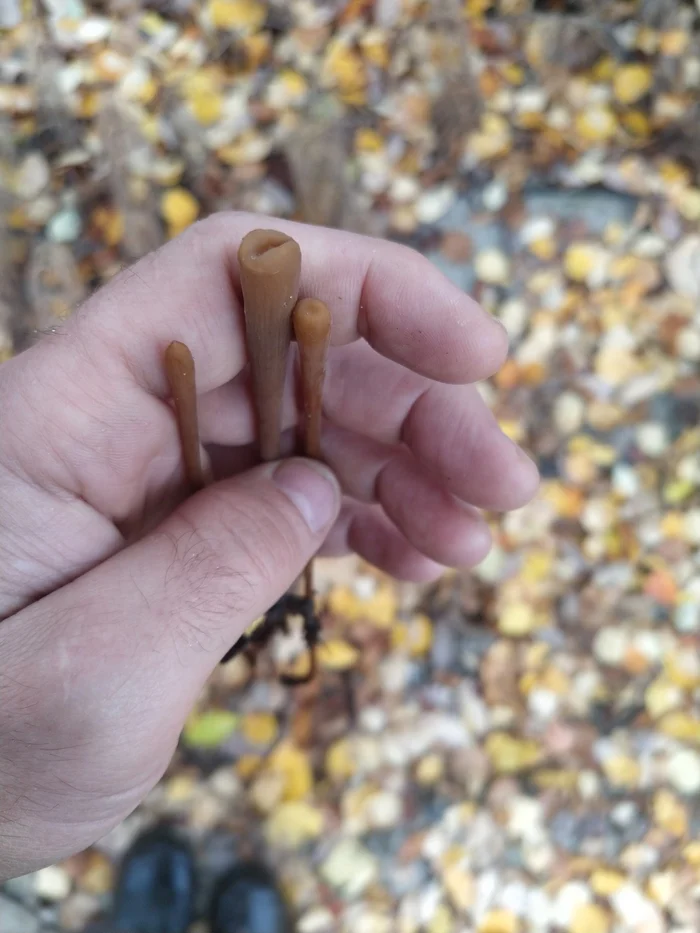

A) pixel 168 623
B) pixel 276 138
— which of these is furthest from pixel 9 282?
pixel 168 623

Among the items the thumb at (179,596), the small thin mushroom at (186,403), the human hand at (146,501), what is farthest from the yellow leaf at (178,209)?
the thumb at (179,596)

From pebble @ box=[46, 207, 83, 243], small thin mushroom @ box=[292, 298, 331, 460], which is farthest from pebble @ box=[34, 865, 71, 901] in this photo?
pebble @ box=[46, 207, 83, 243]

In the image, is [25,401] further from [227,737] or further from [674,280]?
[674,280]

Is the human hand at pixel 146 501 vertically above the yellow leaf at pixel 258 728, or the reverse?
the human hand at pixel 146 501

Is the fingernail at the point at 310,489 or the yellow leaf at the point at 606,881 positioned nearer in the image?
the fingernail at the point at 310,489

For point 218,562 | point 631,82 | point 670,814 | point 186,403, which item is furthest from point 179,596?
point 631,82

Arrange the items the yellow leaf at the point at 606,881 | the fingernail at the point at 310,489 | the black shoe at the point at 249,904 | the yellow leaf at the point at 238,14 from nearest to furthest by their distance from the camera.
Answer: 1. the fingernail at the point at 310,489
2. the black shoe at the point at 249,904
3. the yellow leaf at the point at 606,881
4. the yellow leaf at the point at 238,14

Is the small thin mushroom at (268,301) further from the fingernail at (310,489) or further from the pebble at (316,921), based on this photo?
the pebble at (316,921)

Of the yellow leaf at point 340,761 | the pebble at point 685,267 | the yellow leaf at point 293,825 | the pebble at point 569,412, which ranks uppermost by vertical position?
the pebble at point 685,267
